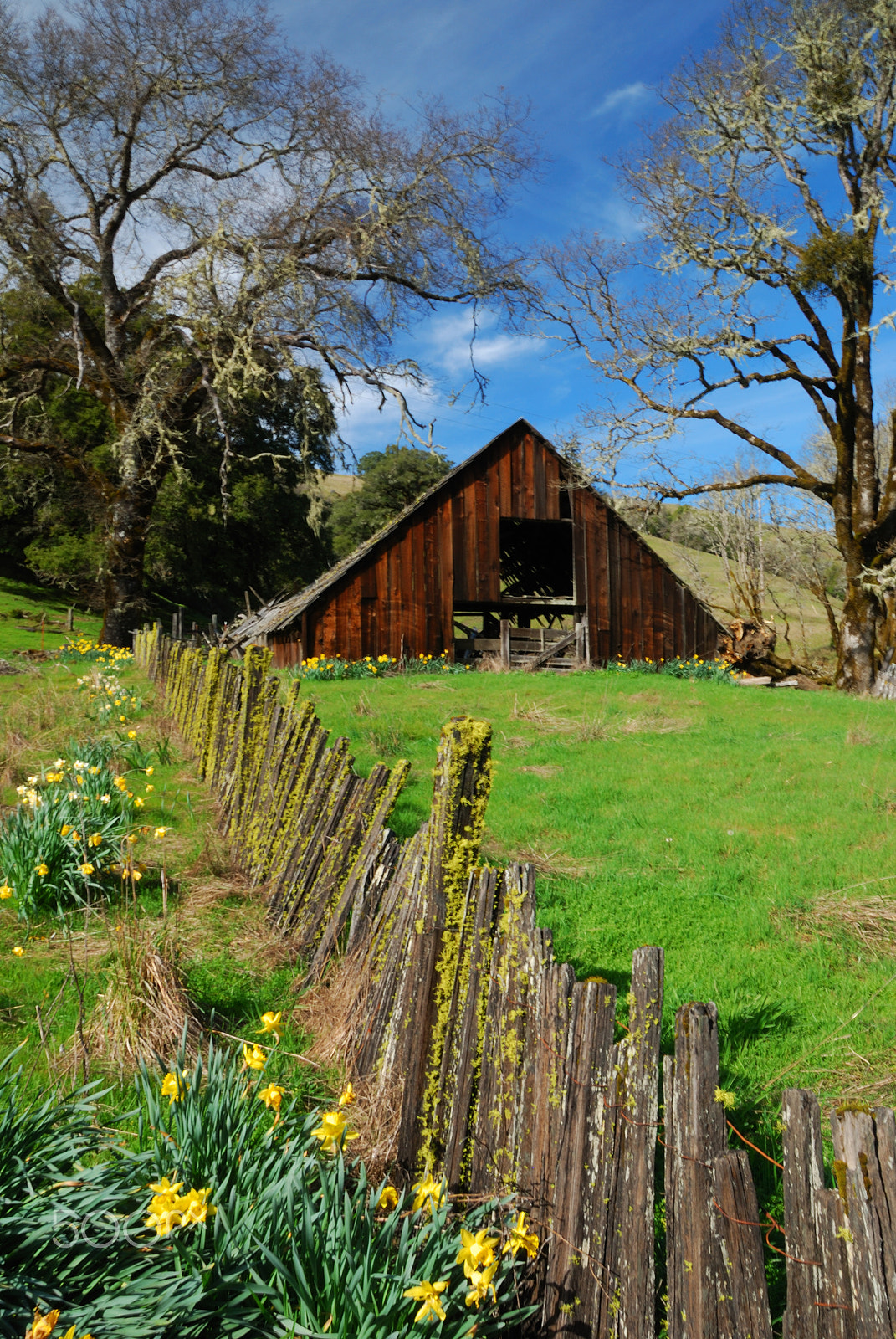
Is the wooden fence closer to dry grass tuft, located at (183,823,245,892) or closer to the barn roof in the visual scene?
dry grass tuft, located at (183,823,245,892)

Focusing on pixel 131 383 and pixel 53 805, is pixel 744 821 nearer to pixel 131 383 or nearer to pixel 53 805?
pixel 53 805

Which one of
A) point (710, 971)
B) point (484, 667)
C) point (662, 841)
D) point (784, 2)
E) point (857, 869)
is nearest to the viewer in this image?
point (710, 971)

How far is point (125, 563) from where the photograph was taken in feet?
69.4

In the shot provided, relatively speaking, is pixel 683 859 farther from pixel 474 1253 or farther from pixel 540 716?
pixel 540 716

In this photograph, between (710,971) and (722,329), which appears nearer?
(710,971)

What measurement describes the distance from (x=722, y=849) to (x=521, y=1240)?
4.32m

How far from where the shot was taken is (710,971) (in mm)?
3879

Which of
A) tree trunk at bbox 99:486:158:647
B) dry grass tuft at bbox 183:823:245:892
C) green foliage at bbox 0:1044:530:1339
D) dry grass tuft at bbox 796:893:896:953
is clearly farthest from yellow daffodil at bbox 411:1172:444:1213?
tree trunk at bbox 99:486:158:647

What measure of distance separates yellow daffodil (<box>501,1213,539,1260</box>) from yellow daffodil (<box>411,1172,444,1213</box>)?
19cm

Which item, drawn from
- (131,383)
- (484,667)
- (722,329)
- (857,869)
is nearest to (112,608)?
(131,383)

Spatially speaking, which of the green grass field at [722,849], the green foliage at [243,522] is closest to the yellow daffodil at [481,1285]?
the green grass field at [722,849]

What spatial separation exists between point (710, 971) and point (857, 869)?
2.01 m

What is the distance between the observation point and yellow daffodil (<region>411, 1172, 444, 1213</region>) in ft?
6.25

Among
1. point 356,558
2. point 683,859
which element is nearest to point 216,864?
point 683,859
